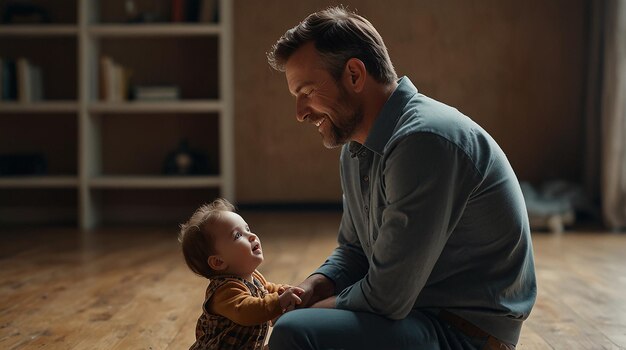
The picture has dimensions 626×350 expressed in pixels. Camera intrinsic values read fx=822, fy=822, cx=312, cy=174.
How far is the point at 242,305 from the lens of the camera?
1.74 meters

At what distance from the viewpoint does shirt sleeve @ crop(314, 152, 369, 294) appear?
1.86 m

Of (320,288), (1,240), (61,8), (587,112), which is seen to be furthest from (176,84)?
(320,288)

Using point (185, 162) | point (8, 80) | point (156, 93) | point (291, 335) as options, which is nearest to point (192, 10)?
point (156, 93)

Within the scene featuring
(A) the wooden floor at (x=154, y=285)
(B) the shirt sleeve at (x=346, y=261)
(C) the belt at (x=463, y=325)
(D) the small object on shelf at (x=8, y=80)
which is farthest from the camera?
(D) the small object on shelf at (x=8, y=80)

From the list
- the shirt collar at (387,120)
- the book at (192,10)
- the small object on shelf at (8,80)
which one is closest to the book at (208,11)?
the book at (192,10)

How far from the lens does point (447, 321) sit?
63.3 inches

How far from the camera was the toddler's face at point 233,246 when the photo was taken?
1.79 m

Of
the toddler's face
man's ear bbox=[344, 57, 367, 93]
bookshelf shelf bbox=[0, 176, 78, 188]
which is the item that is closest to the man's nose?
man's ear bbox=[344, 57, 367, 93]

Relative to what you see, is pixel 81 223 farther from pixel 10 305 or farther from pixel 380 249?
pixel 380 249

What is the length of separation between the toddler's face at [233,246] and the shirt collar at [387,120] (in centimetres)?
36

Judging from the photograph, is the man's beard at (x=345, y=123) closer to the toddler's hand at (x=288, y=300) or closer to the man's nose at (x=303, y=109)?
the man's nose at (x=303, y=109)

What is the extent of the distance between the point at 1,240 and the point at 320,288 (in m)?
3.02

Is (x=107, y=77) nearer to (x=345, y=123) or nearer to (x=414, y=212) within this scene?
(x=345, y=123)

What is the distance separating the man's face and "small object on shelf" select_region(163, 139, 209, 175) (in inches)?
134
